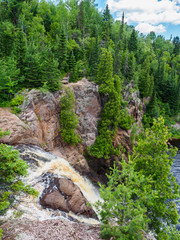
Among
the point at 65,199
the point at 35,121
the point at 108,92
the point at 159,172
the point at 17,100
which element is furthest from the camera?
the point at 108,92

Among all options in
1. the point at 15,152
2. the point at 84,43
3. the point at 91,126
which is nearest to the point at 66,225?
the point at 15,152

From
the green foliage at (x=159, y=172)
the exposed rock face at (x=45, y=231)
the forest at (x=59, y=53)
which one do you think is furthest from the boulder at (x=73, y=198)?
the forest at (x=59, y=53)

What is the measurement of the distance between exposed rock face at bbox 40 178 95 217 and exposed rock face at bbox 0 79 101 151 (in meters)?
7.94

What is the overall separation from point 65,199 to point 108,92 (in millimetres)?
21217

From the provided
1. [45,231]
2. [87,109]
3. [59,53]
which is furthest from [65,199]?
[59,53]

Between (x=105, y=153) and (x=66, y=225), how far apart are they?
18351 millimetres

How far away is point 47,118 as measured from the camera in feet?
86.3

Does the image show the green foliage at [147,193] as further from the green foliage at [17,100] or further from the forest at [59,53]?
the forest at [59,53]

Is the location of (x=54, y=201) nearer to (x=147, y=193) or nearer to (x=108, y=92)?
(x=147, y=193)

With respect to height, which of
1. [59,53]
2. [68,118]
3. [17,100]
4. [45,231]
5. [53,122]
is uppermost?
[59,53]

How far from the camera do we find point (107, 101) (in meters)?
33.1

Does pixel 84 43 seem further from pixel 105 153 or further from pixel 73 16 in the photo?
pixel 105 153

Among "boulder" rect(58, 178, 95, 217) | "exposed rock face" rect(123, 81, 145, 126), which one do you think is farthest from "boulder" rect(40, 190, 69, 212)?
"exposed rock face" rect(123, 81, 145, 126)

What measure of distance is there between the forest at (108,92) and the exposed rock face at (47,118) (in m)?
1.37
